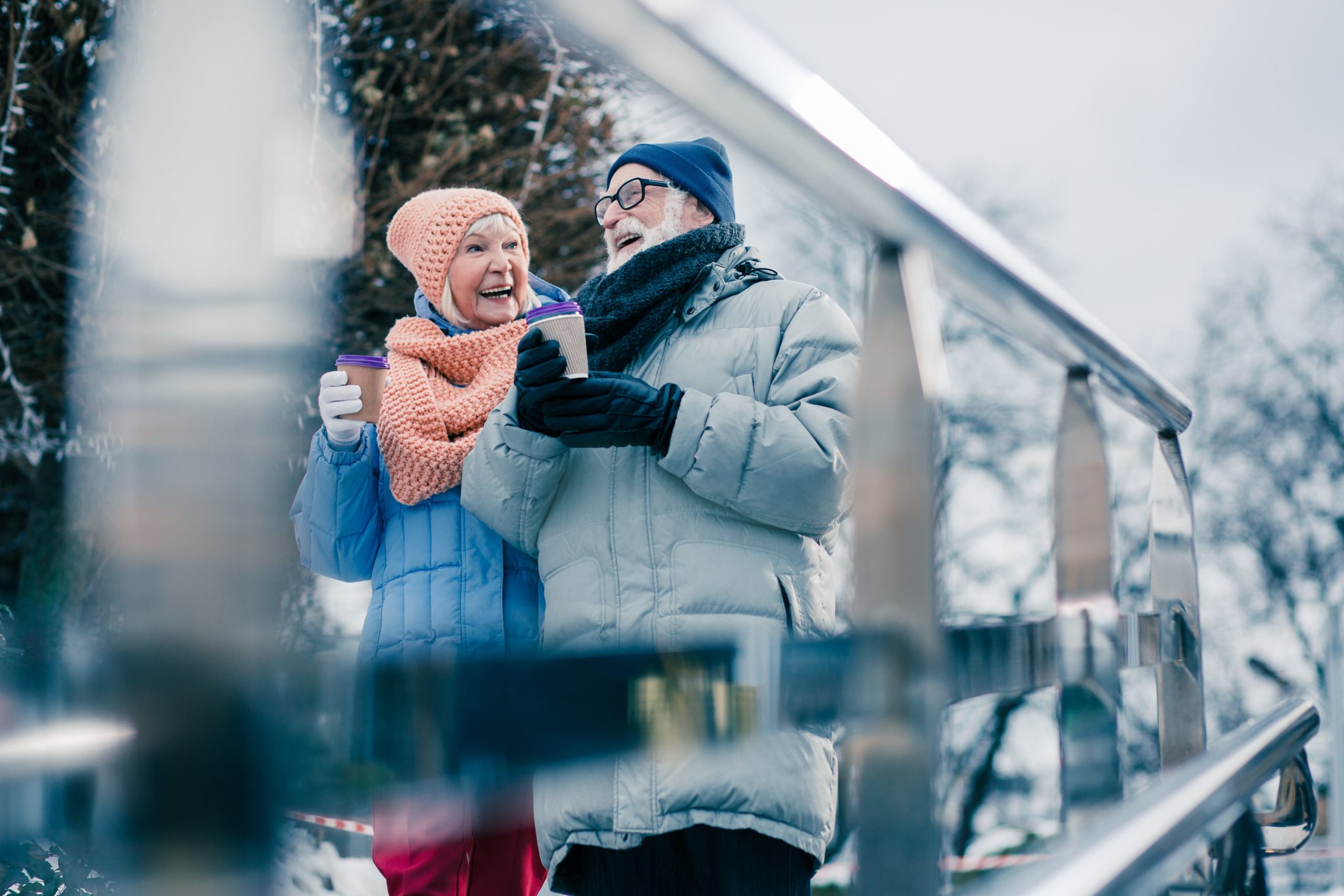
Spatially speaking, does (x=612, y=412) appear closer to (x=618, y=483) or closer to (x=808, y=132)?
(x=618, y=483)

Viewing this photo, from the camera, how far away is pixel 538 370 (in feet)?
4.13

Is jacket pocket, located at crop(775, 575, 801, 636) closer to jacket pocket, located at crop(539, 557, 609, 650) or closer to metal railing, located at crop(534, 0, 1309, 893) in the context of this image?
jacket pocket, located at crop(539, 557, 609, 650)

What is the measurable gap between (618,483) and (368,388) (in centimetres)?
43

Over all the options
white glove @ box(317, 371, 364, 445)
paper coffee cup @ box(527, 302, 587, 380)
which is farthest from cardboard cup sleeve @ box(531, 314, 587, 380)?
white glove @ box(317, 371, 364, 445)

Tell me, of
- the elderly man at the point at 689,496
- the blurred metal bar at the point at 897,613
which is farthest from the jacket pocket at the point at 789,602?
the blurred metal bar at the point at 897,613

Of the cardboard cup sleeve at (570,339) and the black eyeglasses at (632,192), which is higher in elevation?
the black eyeglasses at (632,192)

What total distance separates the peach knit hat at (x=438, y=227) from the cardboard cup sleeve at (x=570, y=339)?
617 mm

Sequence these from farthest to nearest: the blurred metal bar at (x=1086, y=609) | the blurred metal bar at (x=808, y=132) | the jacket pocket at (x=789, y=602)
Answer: the jacket pocket at (x=789, y=602)
the blurred metal bar at (x=1086, y=609)
the blurred metal bar at (x=808, y=132)

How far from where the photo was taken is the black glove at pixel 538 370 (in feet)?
4.13

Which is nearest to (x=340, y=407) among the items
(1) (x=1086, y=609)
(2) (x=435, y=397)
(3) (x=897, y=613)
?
(2) (x=435, y=397)

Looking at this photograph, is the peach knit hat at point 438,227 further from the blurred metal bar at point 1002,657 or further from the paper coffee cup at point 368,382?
the blurred metal bar at point 1002,657

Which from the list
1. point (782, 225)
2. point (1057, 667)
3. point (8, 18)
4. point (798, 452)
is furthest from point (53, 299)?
point (782, 225)

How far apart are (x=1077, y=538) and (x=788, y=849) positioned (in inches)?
18.6

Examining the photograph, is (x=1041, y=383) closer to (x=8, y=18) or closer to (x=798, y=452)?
(x=8, y=18)
